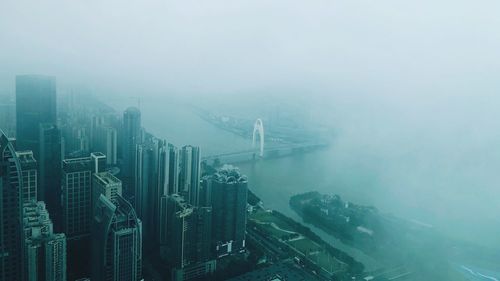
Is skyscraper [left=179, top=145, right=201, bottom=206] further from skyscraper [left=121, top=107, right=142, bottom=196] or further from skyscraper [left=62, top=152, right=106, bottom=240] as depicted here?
skyscraper [left=62, top=152, right=106, bottom=240]

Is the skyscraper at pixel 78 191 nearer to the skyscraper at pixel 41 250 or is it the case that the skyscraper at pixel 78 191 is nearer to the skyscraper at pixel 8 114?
the skyscraper at pixel 8 114

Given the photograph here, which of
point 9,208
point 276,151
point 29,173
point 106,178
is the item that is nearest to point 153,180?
point 106,178

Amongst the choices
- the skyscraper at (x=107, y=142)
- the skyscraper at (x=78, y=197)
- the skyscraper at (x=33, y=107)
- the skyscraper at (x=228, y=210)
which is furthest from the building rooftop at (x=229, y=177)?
the skyscraper at (x=33, y=107)

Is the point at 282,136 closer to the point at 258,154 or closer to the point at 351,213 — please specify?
the point at 258,154

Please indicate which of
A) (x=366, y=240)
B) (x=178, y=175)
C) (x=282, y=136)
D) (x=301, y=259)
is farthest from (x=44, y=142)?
(x=282, y=136)

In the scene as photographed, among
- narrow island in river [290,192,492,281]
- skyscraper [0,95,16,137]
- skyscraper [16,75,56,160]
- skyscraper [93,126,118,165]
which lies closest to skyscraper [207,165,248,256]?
skyscraper [93,126,118,165]

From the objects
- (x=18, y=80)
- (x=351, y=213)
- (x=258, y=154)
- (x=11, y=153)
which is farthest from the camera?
(x=258, y=154)
